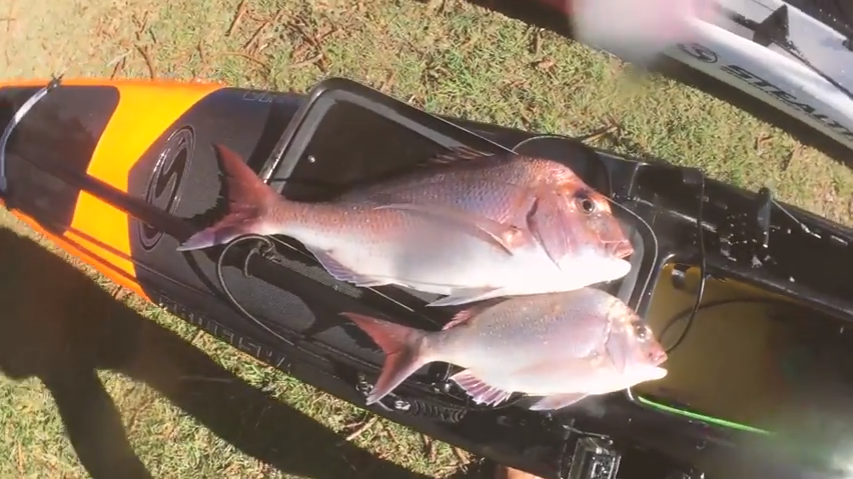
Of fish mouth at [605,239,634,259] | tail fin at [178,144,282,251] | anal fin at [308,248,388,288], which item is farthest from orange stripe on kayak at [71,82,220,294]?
fish mouth at [605,239,634,259]

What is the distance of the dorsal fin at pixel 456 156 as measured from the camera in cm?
219

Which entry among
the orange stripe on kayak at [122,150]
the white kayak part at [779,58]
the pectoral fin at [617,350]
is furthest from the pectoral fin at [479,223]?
the white kayak part at [779,58]

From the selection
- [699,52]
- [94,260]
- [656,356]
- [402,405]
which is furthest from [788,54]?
[94,260]

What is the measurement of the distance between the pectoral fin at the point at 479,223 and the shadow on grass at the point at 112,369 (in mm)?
1595

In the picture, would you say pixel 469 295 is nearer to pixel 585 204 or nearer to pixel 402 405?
pixel 585 204

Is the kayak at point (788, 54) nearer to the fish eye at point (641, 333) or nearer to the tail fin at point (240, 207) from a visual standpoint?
the fish eye at point (641, 333)

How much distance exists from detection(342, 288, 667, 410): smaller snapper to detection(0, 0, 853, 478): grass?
135 centimetres

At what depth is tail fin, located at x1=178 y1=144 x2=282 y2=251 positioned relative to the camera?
217 centimetres

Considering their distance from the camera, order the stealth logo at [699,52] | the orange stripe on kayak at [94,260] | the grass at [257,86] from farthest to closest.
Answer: the grass at [257,86] < the stealth logo at [699,52] < the orange stripe on kayak at [94,260]

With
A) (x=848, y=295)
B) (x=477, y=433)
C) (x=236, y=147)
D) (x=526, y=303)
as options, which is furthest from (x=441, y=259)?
(x=848, y=295)

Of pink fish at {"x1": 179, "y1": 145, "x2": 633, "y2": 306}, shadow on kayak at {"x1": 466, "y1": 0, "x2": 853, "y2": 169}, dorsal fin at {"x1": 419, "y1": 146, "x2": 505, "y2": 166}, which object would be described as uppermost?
shadow on kayak at {"x1": 466, "y1": 0, "x2": 853, "y2": 169}

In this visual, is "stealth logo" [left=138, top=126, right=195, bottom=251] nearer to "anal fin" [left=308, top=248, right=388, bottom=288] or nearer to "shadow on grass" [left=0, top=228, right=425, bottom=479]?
"anal fin" [left=308, top=248, right=388, bottom=288]

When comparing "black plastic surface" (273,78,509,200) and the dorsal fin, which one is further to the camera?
"black plastic surface" (273,78,509,200)

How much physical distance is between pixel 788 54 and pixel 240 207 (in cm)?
219
